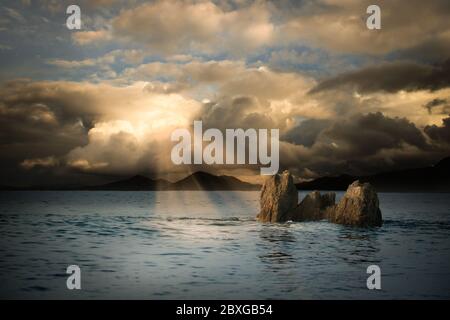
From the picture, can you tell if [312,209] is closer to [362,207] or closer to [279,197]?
[279,197]

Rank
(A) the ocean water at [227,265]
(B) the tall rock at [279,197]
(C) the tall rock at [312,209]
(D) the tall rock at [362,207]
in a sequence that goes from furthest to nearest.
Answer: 1. (C) the tall rock at [312,209]
2. (B) the tall rock at [279,197]
3. (D) the tall rock at [362,207]
4. (A) the ocean water at [227,265]

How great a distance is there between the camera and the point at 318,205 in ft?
229

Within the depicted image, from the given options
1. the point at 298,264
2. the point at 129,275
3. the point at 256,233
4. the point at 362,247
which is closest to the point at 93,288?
the point at 129,275

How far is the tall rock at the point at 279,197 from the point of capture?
64.8 m

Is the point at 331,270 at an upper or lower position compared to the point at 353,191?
lower

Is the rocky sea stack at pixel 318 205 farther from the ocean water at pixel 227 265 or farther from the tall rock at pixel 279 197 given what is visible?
the ocean water at pixel 227 265

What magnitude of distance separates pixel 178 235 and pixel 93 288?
2766 centimetres

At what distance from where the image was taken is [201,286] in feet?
79.7

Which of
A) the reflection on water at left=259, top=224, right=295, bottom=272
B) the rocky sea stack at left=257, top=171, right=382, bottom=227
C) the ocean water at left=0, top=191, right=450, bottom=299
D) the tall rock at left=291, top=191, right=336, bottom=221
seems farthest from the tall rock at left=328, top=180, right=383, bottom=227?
the reflection on water at left=259, top=224, right=295, bottom=272

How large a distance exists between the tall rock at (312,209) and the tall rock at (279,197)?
140cm

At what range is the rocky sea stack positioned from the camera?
59969 mm

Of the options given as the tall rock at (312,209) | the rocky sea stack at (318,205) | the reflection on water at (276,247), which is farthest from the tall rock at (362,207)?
the reflection on water at (276,247)

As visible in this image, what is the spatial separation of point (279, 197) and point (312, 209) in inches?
277

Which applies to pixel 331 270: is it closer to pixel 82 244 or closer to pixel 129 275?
pixel 129 275
